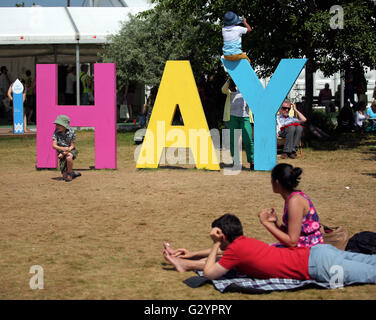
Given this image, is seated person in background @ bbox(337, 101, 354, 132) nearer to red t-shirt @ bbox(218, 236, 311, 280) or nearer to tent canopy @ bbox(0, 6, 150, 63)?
tent canopy @ bbox(0, 6, 150, 63)

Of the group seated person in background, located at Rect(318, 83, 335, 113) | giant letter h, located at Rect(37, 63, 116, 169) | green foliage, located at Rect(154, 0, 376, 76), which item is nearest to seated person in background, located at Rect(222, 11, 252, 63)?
giant letter h, located at Rect(37, 63, 116, 169)

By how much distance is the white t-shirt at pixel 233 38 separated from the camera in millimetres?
11398

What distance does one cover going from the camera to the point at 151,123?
1156 centimetres

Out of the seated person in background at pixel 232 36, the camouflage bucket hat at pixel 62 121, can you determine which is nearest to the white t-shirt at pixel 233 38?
the seated person in background at pixel 232 36

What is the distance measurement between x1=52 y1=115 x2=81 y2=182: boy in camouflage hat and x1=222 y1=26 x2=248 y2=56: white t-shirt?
136 inches

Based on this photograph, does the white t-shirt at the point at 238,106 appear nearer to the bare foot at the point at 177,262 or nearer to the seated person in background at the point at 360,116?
the bare foot at the point at 177,262

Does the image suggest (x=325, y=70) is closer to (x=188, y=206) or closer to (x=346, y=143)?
(x=346, y=143)

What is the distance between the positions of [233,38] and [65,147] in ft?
12.5

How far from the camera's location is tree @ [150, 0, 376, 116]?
1428 centimetres

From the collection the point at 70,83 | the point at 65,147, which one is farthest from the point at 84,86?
the point at 65,147

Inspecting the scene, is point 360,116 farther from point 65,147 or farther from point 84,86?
point 84,86
